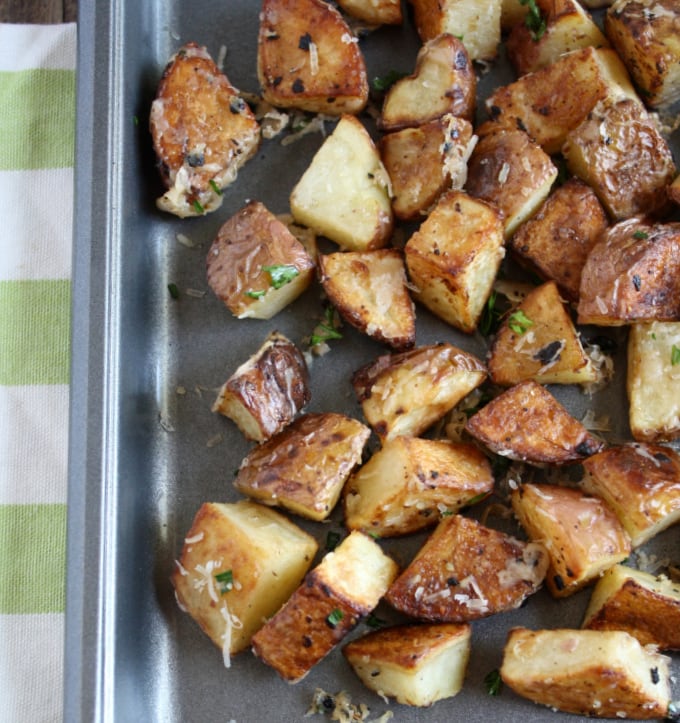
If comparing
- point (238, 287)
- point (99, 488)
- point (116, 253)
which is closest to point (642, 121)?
point (238, 287)

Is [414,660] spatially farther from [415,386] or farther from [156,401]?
[156,401]

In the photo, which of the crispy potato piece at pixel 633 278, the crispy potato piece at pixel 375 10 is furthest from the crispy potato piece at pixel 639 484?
the crispy potato piece at pixel 375 10

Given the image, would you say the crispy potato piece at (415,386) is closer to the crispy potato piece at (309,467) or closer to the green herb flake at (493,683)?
the crispy potato piece at (309,467)

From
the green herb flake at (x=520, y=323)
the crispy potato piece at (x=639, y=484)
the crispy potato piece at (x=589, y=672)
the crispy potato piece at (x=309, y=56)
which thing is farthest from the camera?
the crispy potato piece at (x=309, y=56)

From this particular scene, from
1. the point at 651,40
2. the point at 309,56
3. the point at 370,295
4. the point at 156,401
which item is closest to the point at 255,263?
the point at 370,295

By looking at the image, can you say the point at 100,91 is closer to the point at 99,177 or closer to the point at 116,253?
the point at 99,177

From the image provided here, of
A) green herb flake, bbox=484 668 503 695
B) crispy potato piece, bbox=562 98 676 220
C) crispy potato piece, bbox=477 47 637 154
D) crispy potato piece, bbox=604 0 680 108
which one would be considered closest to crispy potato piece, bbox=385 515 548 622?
green herb flake, bbox=484 668 503 695
